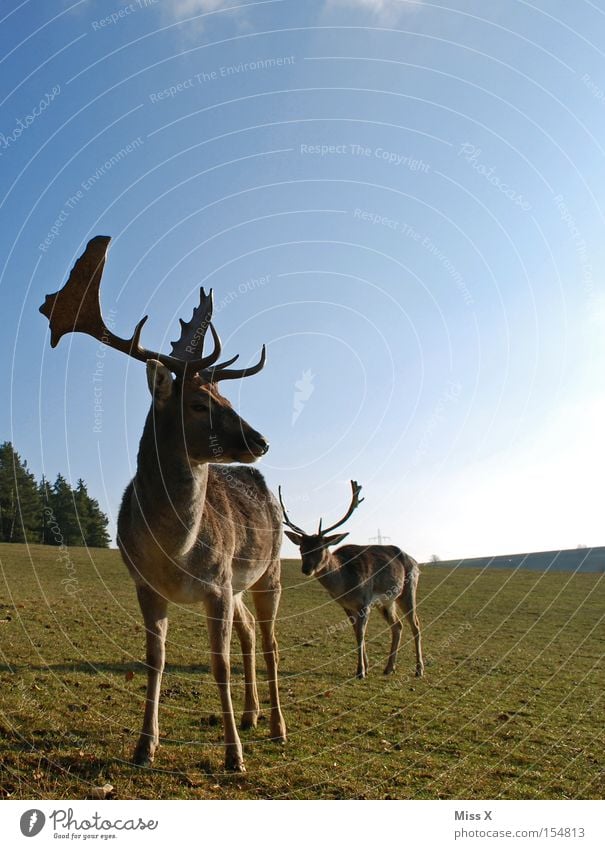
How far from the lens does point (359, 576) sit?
16281 millimetres

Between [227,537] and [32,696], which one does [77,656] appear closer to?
[32,696]

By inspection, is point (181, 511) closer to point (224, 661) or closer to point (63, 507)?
point (224, 661)

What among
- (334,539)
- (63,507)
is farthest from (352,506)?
(63,507)

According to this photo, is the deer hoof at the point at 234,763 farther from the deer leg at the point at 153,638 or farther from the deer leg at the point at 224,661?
the deer leg at the point at 153,638

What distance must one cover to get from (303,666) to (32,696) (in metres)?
6.35

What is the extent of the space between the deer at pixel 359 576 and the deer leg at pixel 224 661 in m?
8.50

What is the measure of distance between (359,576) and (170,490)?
421 inches

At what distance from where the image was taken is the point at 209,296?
8.11 m

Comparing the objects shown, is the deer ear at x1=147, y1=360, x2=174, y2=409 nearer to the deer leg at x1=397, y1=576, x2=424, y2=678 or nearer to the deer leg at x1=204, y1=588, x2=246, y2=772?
the deer leg at x1=204, y1=588, x2=246, y2=772

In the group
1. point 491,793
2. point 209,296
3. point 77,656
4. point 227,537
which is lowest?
point 491,793

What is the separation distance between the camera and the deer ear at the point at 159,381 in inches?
255

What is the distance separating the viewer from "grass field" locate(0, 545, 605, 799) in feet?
19.4

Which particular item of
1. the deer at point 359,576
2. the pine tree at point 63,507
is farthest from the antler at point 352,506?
the pine tree at point 63,507

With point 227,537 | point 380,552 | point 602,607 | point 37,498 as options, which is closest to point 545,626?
point 602,607
